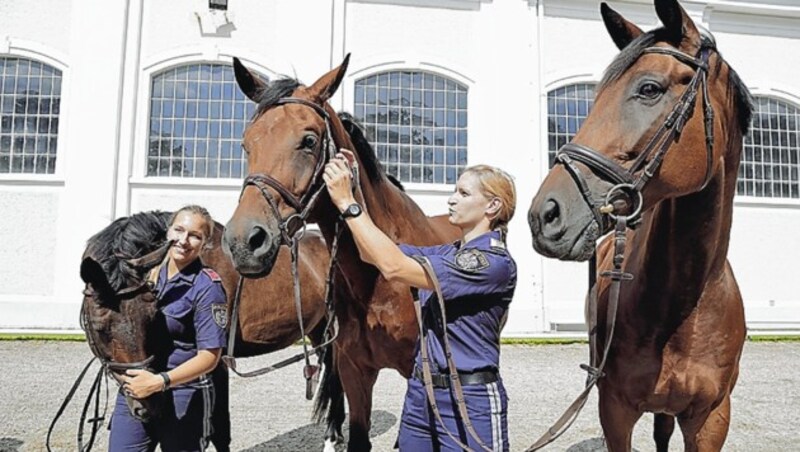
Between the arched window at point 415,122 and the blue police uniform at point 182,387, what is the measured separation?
10037 mm

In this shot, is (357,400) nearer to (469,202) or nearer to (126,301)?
(126,301)

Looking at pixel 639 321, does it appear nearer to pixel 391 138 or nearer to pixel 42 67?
pixel 391 138

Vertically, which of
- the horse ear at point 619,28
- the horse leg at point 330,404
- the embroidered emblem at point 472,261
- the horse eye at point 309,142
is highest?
the horse ear at point 619,28

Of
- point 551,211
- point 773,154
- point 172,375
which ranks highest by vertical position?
point 773,154

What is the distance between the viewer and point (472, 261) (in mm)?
2094

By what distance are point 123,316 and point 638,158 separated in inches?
81.6

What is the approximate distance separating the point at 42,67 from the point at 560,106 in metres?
11.3

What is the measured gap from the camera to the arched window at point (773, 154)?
13836mm

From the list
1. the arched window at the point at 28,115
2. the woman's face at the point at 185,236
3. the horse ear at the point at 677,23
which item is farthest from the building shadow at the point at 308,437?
the arched window at the point at 28,115

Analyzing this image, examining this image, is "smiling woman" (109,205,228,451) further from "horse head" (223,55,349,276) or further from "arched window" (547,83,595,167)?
"arched window" (547,83,595,167)

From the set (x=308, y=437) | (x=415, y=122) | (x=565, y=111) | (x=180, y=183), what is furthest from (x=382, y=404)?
(x=565, y=111)

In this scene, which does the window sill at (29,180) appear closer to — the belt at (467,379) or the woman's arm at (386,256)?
the woman's arm at (386,256)

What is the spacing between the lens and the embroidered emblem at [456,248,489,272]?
2.08 metres

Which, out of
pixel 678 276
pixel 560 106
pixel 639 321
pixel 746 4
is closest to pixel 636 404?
pixel 639 321
